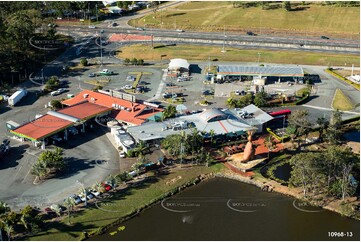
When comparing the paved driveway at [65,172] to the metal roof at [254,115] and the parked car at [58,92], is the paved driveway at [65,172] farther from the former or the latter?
the metal roof at [254,115]

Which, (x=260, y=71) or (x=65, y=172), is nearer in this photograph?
(x=65, y=172)

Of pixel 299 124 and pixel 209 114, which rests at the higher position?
pixel 209 114

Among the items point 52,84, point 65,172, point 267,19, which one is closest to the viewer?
point 65,172

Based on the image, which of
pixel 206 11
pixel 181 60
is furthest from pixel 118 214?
pixel 206 11

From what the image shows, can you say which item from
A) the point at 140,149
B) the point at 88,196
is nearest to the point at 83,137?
the point at 140,149

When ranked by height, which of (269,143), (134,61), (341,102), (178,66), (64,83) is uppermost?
(134,61)

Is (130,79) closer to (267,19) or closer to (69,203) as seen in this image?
(69,203)

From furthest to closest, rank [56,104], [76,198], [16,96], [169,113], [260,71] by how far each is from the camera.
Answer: [260,71] < [16,96] < [56,104] < [169,113] < [76,198]
